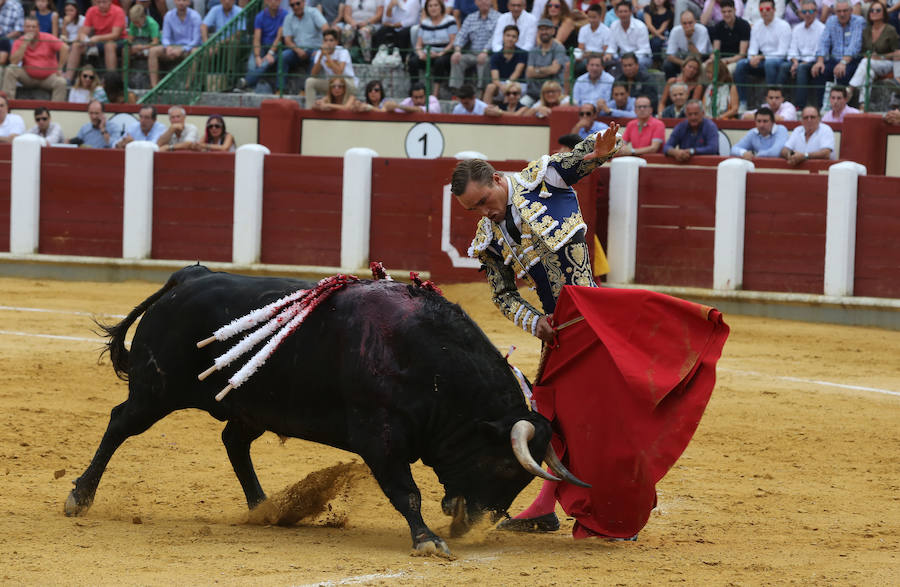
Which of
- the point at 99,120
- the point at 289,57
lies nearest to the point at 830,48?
the point at 289,57

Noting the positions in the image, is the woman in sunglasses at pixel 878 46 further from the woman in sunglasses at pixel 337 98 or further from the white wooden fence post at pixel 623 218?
the woman in sunglasses at pixel 337 98

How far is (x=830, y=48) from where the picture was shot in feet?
35.3

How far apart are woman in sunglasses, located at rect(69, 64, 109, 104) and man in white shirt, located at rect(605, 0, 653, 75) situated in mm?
5036

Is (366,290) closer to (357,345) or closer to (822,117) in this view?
(357,345)

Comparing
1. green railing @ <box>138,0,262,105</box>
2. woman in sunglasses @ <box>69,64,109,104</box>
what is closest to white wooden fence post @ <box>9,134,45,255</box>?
woman in sunglasses @ <box>69,64,109,104</box>

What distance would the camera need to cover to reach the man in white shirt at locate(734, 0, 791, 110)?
1082 cm

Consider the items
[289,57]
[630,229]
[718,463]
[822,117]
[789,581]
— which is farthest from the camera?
[289,57]

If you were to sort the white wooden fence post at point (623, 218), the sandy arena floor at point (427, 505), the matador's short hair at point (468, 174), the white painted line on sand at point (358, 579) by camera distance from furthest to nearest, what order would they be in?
1. the white wooden fence post at point (623, 218)
2. the matador's short hair at point (468, 174)
3. the sandy arena floor at point (427, 505)
4. the white painted line on sand at point (358, 579)

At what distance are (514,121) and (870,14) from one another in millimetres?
3005

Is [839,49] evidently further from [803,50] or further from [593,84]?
[593,84]

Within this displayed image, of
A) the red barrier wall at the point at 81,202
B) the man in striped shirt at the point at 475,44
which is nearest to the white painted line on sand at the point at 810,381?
the man in striped shirt at the point at 475,44

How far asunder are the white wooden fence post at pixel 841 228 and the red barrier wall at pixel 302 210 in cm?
380

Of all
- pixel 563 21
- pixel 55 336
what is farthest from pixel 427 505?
pixel 563 21

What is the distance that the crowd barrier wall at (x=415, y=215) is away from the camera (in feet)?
30.8
